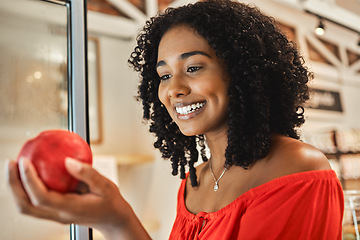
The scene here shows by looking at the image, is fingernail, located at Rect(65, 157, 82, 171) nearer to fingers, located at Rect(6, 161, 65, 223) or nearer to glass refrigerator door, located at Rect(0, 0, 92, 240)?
fingers, located at Rect(6, 161, 65, 223)

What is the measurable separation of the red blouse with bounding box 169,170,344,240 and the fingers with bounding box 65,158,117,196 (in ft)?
1.14

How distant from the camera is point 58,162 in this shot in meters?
0.62

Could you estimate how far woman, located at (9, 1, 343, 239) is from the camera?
77cm

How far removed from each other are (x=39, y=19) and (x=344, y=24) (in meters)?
3.35

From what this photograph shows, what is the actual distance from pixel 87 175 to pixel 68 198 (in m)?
0.05

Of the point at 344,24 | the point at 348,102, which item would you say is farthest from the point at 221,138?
the point at 348,102

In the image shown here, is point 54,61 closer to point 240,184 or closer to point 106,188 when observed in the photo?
point 106,188

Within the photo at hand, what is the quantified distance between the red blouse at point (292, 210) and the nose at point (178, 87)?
0.99ft

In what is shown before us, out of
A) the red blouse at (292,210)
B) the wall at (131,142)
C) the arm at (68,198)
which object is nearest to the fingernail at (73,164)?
the arm at (68,198)

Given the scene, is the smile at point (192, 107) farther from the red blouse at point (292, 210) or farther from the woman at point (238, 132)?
the red blouse at point (292, 210)

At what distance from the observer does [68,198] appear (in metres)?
0.59

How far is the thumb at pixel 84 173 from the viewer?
22.8 inches

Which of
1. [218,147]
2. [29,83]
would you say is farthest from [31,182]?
[218,147]

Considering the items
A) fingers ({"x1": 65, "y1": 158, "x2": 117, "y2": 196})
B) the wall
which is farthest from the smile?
the wall
